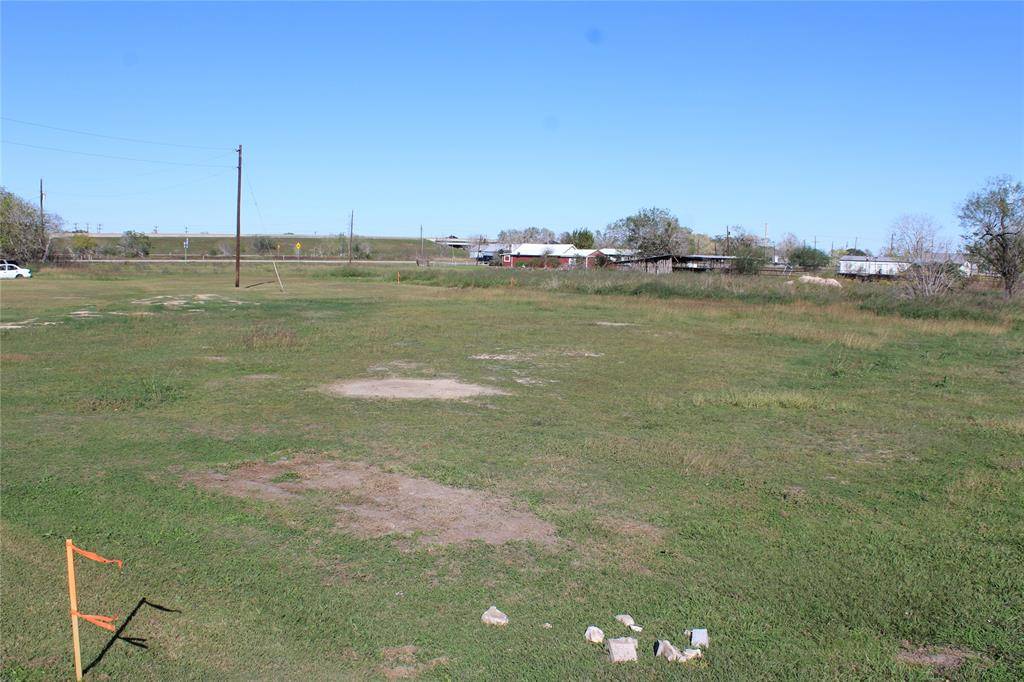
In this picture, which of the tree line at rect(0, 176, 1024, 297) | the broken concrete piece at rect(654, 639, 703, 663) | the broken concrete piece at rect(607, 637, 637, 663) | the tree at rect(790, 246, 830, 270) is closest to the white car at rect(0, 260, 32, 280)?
the tree line at rect(0, 176, 1024, 297)

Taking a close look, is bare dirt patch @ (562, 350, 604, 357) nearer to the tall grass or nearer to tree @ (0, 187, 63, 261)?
the tall grass

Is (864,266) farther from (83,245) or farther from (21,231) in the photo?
(83,245)

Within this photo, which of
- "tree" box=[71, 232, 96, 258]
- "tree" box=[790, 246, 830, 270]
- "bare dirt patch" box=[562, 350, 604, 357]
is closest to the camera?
"bare dirt patch" box=[562, 350, 604, 357]

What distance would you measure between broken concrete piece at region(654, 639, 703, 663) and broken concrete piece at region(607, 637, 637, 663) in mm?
165

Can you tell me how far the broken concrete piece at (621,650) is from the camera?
5.00 metres

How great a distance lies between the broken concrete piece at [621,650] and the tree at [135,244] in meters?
129

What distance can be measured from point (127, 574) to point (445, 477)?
356cm

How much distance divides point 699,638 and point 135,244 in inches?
5674

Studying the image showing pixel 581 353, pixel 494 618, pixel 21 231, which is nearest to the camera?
pixel 494 618

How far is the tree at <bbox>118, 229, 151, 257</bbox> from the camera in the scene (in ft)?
403

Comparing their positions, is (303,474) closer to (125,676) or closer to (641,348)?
(125,676)

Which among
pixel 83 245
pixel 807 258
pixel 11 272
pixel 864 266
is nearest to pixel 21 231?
pixel 11 272

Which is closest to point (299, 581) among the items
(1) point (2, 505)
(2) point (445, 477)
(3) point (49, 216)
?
(2) point (445, 477)

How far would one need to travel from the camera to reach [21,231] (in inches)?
2694
